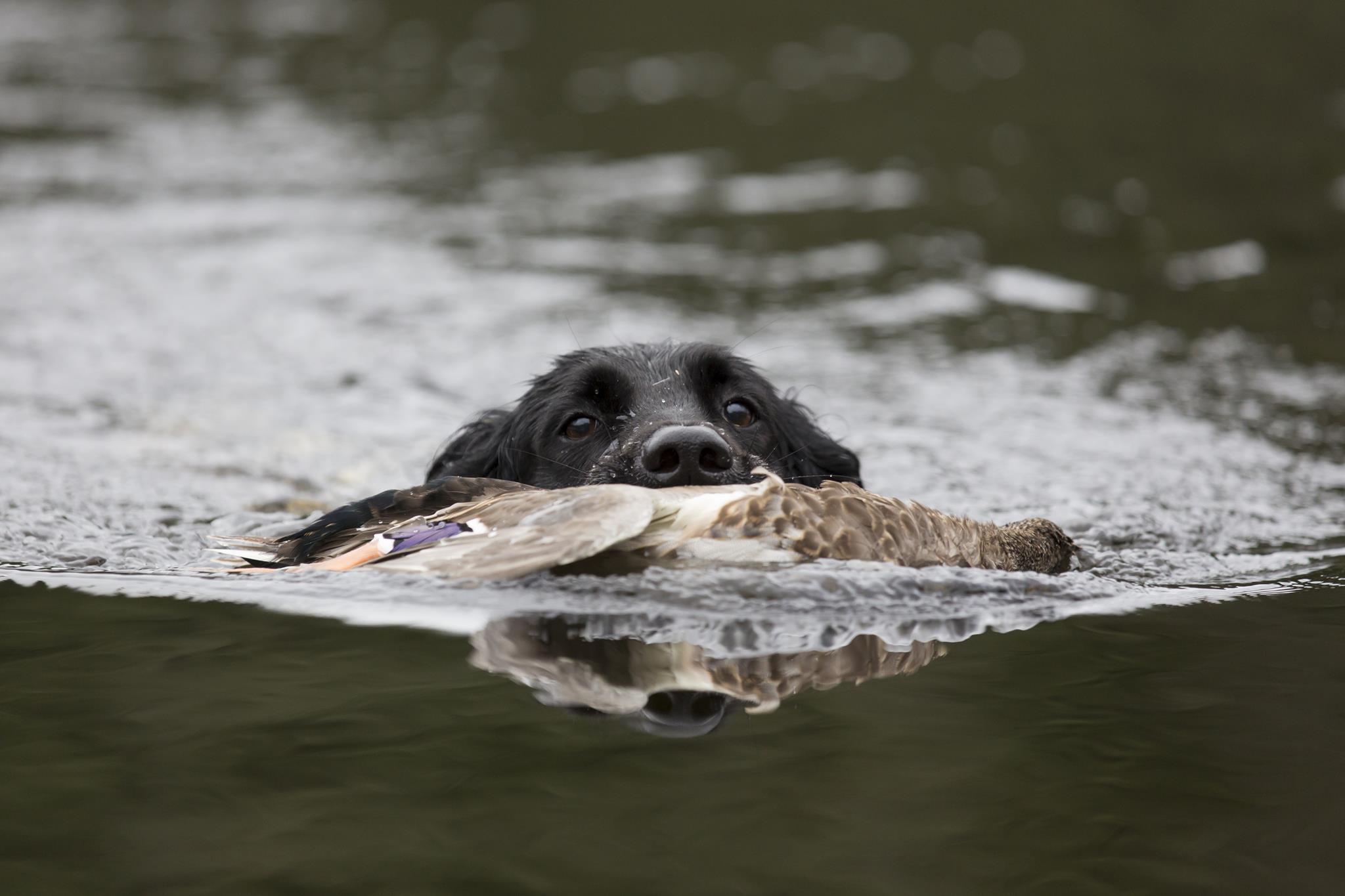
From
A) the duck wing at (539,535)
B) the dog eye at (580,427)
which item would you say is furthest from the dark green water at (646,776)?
→ the dog eye at (580,427)

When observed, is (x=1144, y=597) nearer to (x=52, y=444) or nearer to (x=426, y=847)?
(x=426, y=847)

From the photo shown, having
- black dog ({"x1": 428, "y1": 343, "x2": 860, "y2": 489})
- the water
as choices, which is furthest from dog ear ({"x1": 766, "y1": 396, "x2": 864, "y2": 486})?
the water

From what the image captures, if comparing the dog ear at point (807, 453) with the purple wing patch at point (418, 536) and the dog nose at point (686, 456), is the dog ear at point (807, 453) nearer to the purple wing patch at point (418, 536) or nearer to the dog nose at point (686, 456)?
the dog nose at point (686, 456)

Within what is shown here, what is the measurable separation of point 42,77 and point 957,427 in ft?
41.5

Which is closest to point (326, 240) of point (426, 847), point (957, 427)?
point (957, 427)

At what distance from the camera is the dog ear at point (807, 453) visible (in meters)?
5.49

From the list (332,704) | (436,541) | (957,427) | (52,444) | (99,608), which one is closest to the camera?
(332,704)

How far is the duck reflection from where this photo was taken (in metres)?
3.33

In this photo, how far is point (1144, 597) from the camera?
4445mm

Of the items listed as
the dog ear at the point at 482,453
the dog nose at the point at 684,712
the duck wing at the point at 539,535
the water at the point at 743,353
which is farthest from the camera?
the dog ear at the point at 482,453

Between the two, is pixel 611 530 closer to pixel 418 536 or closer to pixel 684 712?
pixel 684 712

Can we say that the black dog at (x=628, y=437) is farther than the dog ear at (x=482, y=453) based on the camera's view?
No

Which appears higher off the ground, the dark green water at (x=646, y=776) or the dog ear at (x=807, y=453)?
the dog ear at (x=807, y=453)

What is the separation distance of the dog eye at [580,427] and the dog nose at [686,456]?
0.79m
